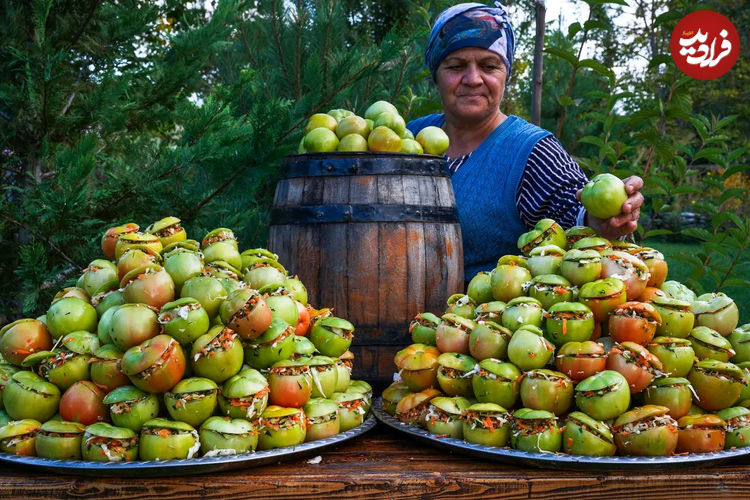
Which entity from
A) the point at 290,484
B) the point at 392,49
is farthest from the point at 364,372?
the point at 392,49

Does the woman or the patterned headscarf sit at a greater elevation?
the patterned headscarf

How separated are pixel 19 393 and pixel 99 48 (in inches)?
65.6

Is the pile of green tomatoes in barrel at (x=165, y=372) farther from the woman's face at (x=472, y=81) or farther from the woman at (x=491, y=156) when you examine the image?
the woman's face at (x=472, y=81)

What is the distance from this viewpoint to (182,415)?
4.30 ft

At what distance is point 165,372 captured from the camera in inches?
51.0

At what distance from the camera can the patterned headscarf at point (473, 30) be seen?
257 cm

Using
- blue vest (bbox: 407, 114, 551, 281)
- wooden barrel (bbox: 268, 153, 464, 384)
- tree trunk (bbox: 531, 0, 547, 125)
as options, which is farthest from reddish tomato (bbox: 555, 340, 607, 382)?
tree trunk (bbox: 531, 0, 547, 125)

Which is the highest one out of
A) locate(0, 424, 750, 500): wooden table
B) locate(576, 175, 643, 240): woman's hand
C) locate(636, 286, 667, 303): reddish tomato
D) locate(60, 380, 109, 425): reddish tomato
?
locate(576, 175, 643, 240): woman's hand

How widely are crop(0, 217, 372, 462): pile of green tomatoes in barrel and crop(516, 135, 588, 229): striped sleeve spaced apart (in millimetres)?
1265

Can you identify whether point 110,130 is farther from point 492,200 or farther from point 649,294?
point 649,294

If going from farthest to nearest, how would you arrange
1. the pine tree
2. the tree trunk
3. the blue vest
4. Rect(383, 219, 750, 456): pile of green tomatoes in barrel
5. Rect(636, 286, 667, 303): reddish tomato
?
the tree trunk
the blue vest
the pine tree
Rect(636, 286, 667, 303): reddish tomato
Rect(383, 219, 750, 456): pile of green tomatoes in barrel

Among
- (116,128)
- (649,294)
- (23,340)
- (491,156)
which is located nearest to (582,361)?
(649,294)

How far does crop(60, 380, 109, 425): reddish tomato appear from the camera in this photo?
1.35m

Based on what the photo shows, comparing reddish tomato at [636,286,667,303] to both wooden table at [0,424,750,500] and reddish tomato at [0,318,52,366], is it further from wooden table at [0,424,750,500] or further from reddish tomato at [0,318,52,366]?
reddish tomato at [0,318,52,366]
